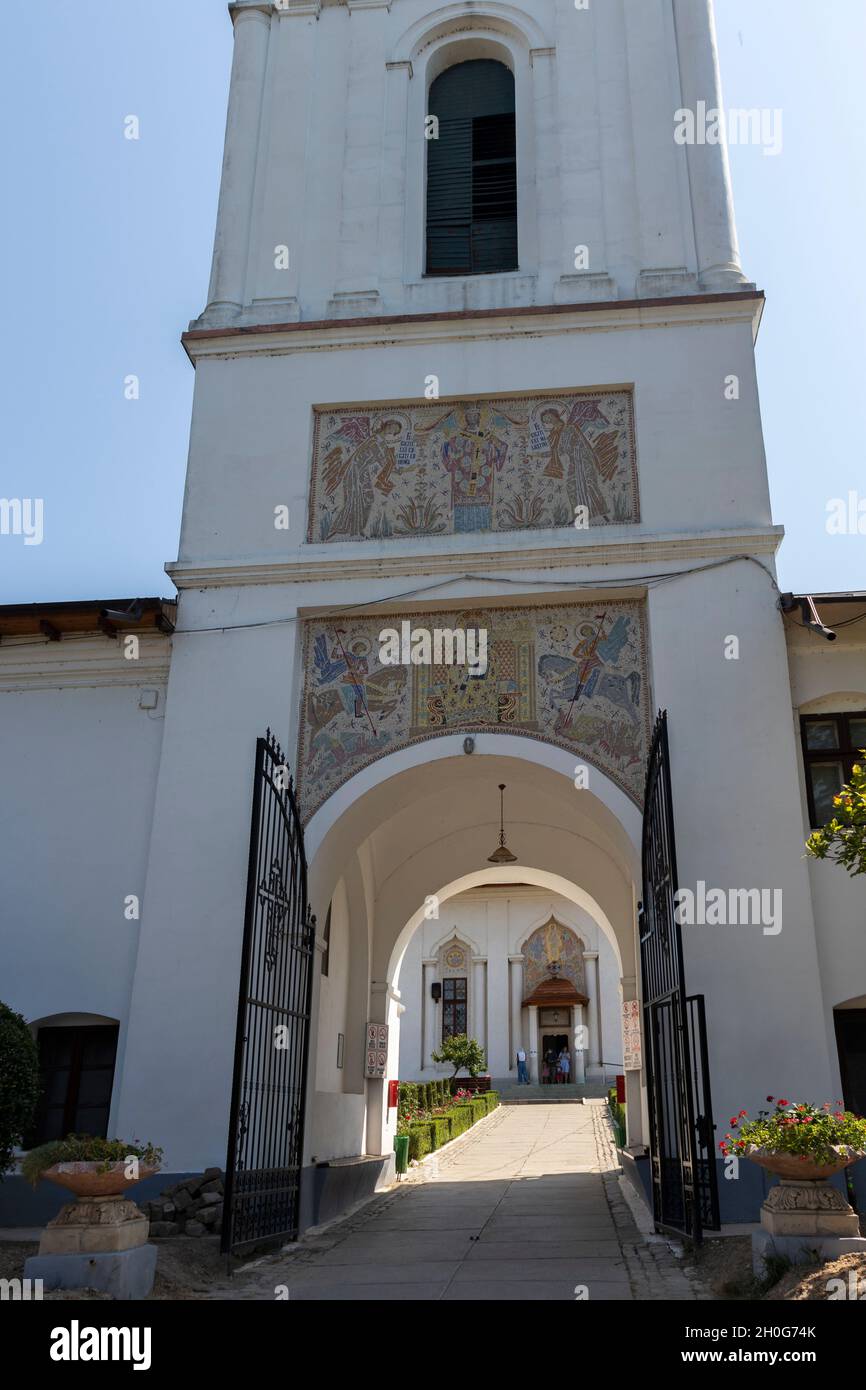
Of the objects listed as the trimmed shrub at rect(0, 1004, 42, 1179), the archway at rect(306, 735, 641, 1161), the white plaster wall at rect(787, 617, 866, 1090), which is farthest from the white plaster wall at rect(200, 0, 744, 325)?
the trimmed shrub at rect(0, 1004, 42, 1179)

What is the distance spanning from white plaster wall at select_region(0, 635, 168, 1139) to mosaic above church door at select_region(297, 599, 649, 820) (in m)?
1.64

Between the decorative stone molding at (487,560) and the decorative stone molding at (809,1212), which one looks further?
the decorative stone molding at (487,560)

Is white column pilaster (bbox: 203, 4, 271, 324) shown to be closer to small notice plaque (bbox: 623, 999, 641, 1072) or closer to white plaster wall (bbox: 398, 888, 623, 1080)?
A: small notice plaque (bbox: 623, 999, 641, 1072)

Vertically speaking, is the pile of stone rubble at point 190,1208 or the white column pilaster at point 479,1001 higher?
the white column pilaster at point 479,1001

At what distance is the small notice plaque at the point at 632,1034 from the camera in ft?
44.6

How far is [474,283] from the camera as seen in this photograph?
1250cm

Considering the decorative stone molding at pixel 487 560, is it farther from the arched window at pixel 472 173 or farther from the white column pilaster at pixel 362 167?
the arched window at pixel 472 173

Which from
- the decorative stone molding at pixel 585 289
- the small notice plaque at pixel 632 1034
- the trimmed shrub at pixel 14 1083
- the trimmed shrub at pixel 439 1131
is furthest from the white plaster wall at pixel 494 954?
the trimmed shrub at pixel 14 1083

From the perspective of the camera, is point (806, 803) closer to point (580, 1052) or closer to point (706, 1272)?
point (706, 1272)

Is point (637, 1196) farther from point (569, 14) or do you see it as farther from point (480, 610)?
point (569, 14)

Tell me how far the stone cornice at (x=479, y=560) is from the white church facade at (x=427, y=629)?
0.04m

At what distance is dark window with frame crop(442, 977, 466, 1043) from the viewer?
3734cm

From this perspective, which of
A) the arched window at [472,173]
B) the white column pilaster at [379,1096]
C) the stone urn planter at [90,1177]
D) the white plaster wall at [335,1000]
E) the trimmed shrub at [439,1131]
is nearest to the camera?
the stone urn planter at [90,1177]
